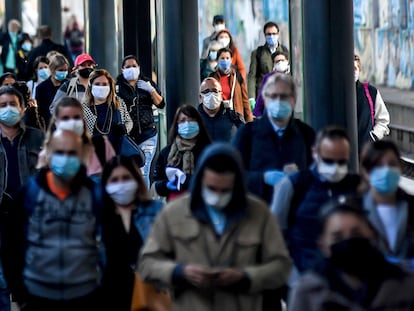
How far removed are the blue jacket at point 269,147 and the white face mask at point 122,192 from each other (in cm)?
133

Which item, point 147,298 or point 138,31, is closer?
point 147,298

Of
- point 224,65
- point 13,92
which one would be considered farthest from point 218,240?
point 224,65

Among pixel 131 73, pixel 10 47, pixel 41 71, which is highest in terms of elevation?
pixel 10 47

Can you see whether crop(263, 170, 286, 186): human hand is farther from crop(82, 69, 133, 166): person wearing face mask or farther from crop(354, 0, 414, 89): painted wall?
crop(354, 0, 414, 89): painted wall

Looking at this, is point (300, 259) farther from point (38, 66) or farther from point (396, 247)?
point (38, 66)

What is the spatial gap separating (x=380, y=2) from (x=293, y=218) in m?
32.7

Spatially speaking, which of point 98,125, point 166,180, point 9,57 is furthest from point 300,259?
point 9,57

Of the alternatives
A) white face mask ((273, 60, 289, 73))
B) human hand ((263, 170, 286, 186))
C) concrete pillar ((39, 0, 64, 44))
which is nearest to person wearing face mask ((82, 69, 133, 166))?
human hand ((263, 170, 286, 186))

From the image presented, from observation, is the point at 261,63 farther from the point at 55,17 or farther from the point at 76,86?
the point at 55,17

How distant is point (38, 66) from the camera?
21.1 m

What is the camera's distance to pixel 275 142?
10.0m

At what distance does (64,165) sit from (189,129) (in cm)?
332

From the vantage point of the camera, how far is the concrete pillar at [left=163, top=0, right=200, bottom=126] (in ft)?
57.7

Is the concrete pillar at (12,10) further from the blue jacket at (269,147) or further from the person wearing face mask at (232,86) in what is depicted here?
the blue jacket at (269,147)
